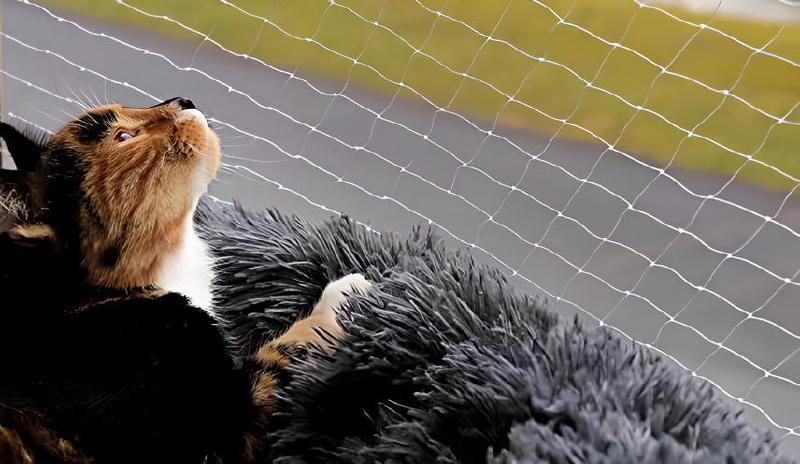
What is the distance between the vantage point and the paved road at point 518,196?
100 cm

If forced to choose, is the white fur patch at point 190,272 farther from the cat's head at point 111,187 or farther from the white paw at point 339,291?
the white paw at point 339,291

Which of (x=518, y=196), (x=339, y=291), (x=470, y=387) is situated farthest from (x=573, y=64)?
(x=470, y=387)

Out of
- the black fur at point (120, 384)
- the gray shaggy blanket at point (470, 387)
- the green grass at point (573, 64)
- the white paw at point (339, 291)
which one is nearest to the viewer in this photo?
the gray shaggy blanket at point (470, 387)

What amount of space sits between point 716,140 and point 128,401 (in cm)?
A: 77

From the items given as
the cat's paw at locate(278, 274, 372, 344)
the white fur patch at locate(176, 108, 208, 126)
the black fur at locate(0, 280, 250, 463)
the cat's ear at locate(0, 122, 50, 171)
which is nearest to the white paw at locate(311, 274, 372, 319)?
the cat's paw at locate(278, 274, 372, 344)

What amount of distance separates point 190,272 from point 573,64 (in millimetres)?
589

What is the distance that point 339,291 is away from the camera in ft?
2.75

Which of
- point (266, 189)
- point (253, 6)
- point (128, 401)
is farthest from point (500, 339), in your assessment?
point (253, 6)

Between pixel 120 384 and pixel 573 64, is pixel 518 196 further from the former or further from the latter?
pixel 120 384

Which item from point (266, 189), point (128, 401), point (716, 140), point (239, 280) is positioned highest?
point (716, 140)

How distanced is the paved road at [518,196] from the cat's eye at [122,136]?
0.21 meters

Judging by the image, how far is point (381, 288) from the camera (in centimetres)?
78

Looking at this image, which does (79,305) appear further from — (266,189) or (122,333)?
(266,189)

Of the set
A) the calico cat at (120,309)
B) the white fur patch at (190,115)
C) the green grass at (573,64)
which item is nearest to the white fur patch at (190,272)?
the calico cat at (120,309)
